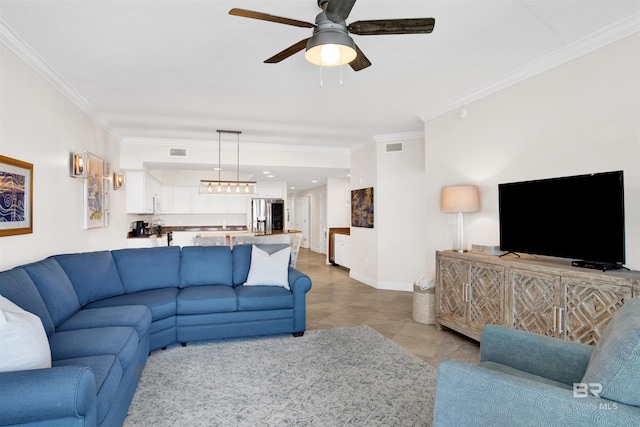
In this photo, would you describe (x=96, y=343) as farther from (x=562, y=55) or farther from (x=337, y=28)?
(x=562, y=55)

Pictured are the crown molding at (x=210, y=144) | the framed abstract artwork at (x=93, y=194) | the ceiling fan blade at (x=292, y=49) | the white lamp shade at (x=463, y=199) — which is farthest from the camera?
the crown molding at (x=210, y=144)

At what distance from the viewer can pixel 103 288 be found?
11.6ft

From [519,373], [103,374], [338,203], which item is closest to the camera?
[519,373]

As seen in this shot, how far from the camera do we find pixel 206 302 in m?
3.64

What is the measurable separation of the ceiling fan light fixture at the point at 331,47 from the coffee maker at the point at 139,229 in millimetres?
5780

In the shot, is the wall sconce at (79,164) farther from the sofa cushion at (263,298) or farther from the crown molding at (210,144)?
the sofa cushion at (263,298)

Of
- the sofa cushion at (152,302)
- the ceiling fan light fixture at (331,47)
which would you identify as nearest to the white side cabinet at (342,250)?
the sofa cushion at (152,302)

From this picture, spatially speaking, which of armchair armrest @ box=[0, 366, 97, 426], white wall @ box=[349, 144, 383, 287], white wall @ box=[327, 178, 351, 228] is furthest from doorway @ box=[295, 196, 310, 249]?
armchair armrest @ box=[0, 366, 97, 426]

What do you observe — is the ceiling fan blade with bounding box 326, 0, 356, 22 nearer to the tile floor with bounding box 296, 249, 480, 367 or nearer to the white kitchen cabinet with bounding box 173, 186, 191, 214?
the tile floor with bounding box 296, 249, 480, 367

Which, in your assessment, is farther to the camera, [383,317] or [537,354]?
[383,317]

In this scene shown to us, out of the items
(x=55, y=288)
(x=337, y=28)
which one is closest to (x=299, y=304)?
(x=55, y=288)

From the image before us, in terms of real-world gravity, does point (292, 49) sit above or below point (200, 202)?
above

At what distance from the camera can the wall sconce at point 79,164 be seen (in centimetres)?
393

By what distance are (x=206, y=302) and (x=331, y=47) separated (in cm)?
267
